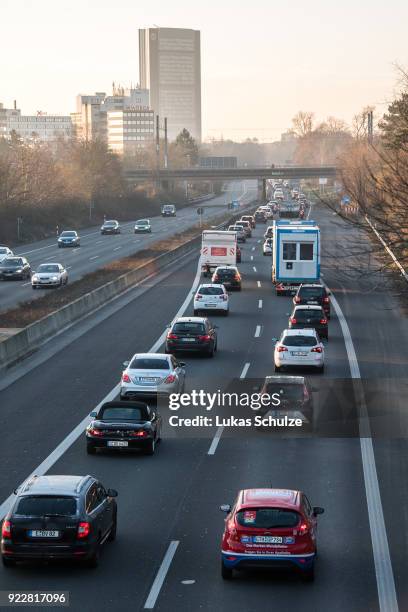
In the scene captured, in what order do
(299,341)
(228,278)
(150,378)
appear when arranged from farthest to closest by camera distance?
(228,278) → (299,341) → (150,378)

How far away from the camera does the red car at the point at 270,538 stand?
52.1 feet

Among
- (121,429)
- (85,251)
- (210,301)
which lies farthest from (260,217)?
(121,429)

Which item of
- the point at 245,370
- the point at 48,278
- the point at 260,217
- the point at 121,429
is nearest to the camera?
the point at 121,429

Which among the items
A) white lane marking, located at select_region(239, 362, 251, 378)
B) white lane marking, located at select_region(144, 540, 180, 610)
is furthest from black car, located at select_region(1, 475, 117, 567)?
white lane marking, located at select_region(239, 362, 251, 378)

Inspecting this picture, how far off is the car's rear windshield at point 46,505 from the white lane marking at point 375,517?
4576mm

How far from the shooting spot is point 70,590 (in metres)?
15.9

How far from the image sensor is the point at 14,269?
6775 centimetres

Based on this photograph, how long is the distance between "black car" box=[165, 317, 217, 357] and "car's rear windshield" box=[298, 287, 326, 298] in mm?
11858

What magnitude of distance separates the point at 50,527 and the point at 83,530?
487 millimetres

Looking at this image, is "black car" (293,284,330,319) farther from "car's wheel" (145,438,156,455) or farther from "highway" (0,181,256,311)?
"car's wheel" (145,438,156,455)

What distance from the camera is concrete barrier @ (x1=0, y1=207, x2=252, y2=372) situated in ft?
124

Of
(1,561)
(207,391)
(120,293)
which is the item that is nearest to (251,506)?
(1,561)

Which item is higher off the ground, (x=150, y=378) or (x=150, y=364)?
(x=150, y=364)

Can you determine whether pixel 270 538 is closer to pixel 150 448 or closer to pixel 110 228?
pixel 150 448
